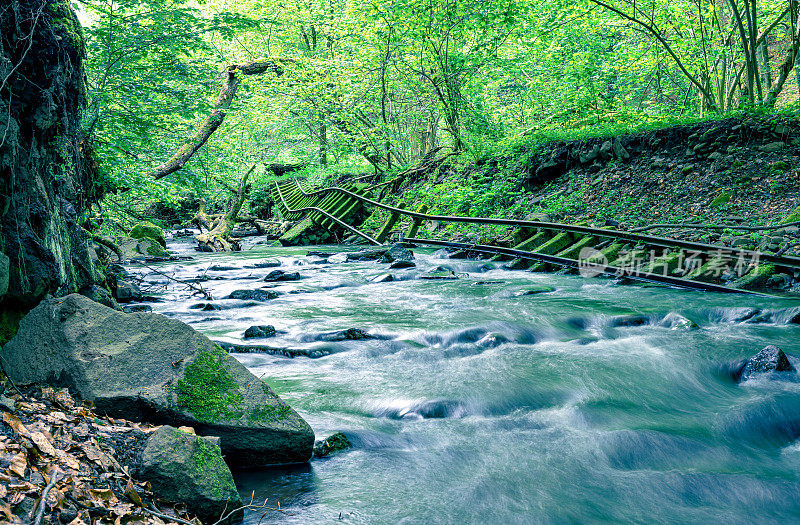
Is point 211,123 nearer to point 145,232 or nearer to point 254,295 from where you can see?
point 254,295

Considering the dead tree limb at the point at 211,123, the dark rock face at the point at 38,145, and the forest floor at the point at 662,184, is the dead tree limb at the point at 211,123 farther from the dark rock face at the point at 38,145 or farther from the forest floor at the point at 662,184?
the forest floor at the point at 662,184

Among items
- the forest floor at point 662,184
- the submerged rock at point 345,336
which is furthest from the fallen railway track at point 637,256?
the submerged rock at point 345,336

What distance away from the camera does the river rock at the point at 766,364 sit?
4434 millimetres

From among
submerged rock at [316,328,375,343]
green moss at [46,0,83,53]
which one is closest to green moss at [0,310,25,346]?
green moss at [46,0,83,53]

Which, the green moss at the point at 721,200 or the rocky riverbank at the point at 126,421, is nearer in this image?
the rocky riverbank at the point at 126,421

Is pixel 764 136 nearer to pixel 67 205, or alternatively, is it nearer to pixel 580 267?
pixel 580 267

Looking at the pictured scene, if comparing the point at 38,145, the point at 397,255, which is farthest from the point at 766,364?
the point at 397,255

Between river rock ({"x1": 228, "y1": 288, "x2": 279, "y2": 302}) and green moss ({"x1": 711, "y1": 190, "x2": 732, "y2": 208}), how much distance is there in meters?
8.35

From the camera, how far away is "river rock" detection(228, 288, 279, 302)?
8422mm

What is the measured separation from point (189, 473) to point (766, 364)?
4.75m

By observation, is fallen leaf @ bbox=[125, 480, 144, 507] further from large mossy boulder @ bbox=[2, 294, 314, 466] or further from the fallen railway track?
the fallen railway track

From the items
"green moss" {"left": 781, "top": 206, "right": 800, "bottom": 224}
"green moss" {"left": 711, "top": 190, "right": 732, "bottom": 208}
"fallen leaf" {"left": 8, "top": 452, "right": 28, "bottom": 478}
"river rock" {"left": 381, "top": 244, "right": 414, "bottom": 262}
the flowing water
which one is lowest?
the flowing water

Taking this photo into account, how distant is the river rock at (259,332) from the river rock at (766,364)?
4867 millimetres

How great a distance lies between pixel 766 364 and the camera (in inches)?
177
